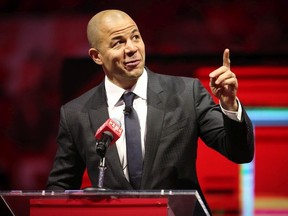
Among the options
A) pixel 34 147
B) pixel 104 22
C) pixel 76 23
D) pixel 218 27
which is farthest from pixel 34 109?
pixel 104 22

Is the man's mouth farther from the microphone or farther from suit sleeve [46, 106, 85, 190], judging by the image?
the microphone

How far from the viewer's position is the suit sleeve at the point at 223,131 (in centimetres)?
207

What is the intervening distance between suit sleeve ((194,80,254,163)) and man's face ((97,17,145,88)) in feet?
0.75

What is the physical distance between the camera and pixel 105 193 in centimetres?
172

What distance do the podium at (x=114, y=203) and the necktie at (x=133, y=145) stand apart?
50 centimetres

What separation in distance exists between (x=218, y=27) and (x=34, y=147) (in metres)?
1.17

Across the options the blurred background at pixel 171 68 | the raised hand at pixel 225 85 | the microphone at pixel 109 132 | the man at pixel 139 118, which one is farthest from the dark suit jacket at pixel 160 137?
the blurred background at pixel 171 68

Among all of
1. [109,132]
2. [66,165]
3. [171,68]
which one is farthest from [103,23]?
[171,68]

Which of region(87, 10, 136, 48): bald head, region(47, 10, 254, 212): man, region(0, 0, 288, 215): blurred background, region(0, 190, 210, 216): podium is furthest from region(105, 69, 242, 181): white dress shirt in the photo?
region(0, 0, 288, 215): blurred background

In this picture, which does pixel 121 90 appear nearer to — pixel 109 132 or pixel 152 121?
pixel 152 121

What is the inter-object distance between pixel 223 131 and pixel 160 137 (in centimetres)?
21

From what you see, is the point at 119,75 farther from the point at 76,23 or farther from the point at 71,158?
the point at 76,23

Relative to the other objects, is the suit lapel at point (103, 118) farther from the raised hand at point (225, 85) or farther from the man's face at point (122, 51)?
the raised hand at point (225, 85)

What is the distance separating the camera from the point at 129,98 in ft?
7.82
